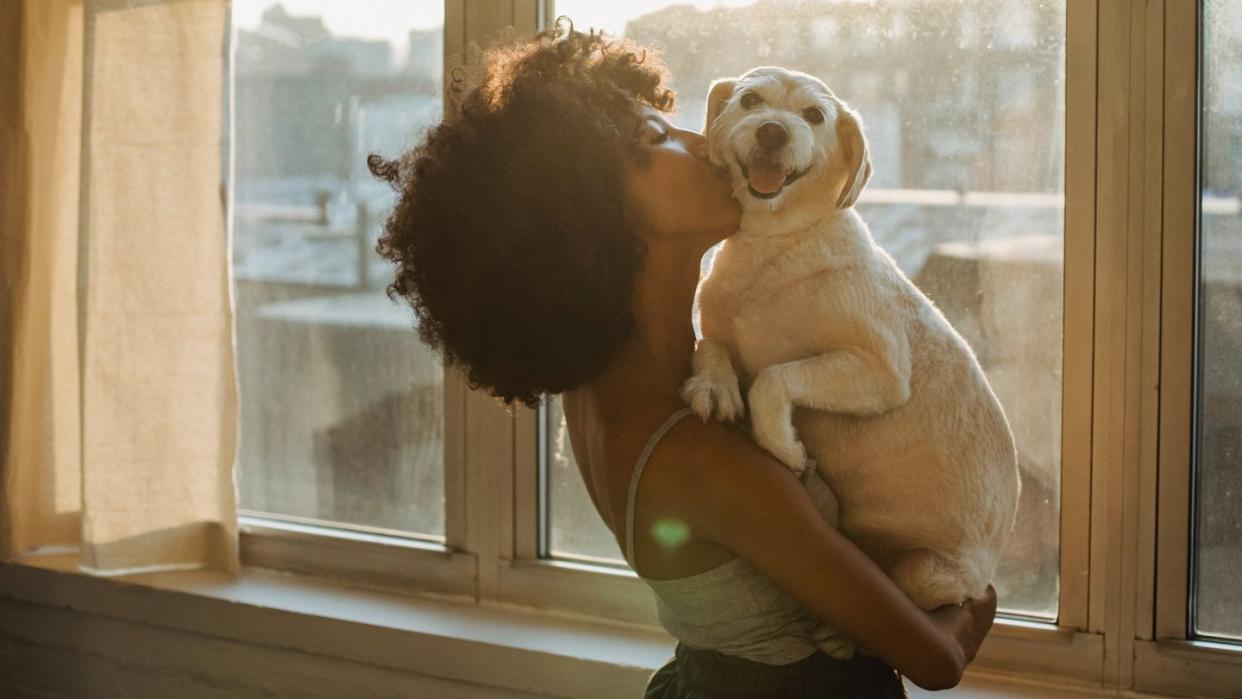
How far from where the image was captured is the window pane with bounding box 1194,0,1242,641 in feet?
5.26

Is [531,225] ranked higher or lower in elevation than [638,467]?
higher

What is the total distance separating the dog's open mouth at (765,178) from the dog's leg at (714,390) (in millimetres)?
179

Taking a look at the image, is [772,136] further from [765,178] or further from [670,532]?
[670,532]

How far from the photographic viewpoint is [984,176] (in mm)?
1756

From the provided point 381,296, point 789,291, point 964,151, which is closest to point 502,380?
point 789,291

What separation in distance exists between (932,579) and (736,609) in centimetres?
21

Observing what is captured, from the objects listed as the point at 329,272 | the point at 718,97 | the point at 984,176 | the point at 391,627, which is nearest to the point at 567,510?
the point at 391,627

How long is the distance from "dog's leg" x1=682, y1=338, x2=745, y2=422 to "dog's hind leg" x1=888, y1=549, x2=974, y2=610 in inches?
9.2

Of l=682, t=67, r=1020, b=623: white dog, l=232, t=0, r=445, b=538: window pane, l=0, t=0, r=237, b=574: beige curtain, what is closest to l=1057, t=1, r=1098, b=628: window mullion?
l=682, t=67, r=1020, b=623: white dog

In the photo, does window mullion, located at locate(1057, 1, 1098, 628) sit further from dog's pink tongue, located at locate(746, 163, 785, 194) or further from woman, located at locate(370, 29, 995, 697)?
dog's pink tongue, located at locate(746, 163, 785, 194)

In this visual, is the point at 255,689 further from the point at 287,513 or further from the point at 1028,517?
the point at 1028,517

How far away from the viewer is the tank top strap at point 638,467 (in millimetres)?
1129

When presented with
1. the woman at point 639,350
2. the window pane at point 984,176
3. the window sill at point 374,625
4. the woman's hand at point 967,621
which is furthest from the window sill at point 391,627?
the woman at point 639,350

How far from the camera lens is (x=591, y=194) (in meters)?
1.17
